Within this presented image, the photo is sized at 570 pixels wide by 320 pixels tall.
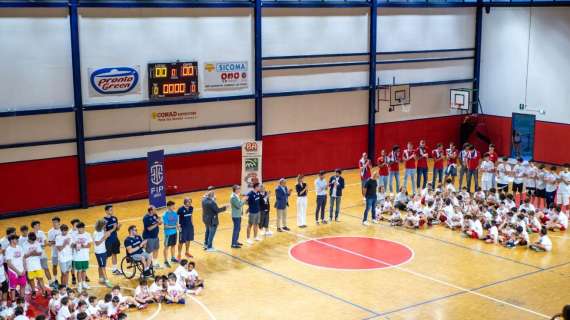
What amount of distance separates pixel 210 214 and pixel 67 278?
4.74 meters

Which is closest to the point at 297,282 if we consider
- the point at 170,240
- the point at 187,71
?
the point at 170,240

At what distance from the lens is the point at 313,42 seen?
3341 centimetres

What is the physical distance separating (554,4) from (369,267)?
19758 mm

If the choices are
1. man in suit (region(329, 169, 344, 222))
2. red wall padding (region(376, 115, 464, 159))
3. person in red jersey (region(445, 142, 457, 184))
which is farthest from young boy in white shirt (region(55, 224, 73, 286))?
red wall padding (region(376, 115, 464, 159))

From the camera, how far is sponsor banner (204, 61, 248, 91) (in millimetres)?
30672

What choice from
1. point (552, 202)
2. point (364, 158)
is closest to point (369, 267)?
point (364, 158)

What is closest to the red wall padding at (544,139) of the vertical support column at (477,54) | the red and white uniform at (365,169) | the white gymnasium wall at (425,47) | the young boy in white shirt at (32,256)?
the vertical support column at (477,54)

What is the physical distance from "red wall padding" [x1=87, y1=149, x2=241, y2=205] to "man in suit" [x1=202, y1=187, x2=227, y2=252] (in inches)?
291

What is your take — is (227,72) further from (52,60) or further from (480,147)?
(480,147)

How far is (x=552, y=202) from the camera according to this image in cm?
2709

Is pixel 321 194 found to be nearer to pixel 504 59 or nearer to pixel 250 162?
pixel 250 162

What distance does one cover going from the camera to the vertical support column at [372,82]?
34781mm

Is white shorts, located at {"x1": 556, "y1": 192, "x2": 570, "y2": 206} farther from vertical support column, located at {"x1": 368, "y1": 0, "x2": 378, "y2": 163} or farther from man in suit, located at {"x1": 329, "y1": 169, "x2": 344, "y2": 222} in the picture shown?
vertical support column, located at {"x1": 368, "y1": 0, "x2": 378, "y2": 163}

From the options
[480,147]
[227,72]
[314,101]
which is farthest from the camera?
[480,147]
